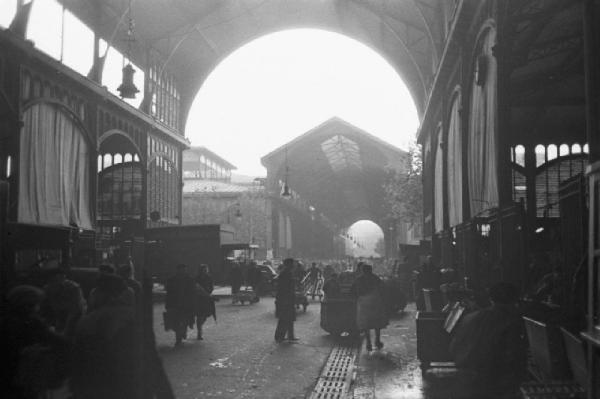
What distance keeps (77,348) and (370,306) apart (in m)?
9.00

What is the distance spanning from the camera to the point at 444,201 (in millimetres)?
22547

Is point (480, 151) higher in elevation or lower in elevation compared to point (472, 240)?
higher

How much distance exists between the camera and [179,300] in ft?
46.0

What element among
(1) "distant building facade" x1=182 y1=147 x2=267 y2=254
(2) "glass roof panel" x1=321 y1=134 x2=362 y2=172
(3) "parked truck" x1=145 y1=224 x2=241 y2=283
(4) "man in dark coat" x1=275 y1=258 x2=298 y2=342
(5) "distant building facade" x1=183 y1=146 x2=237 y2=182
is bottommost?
(4) "man in dark coat" x1=275 y1=258 x2=298 y2=342

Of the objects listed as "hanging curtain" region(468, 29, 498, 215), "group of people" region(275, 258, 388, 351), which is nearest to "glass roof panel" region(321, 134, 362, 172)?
"hanging curtain" region(468, 29, 498, 215)

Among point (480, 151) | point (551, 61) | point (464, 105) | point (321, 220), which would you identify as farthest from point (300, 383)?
point (321, 220)

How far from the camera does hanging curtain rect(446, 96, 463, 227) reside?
18.1 metres

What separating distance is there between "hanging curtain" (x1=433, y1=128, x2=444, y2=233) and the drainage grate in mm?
10555

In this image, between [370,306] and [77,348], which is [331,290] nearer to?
[370,306]

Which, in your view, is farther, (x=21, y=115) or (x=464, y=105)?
(x=21, y=115)

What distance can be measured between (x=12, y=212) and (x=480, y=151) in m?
11.9

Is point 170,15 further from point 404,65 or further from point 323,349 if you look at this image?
point 323,349

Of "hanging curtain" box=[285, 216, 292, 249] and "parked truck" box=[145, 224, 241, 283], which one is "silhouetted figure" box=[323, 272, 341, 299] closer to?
"parked truck" box=[145, 224, 241, 283]

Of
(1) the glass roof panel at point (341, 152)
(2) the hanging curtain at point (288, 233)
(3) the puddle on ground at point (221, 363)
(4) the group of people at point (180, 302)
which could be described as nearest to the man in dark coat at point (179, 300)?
(4) the group of people at point (180, 302)
